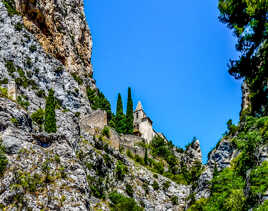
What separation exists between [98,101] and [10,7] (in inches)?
733

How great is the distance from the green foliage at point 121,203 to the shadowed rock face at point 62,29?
24414 millimetres

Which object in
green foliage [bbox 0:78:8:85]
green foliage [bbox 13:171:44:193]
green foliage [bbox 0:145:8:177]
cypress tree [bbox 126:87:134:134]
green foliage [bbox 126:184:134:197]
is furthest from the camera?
cypress tree [bbox 126:87:134:134]

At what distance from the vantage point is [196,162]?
51.6 meters

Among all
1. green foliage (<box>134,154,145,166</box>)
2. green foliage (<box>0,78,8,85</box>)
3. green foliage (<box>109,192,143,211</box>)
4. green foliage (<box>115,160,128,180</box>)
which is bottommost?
green foliage (<box>109,192,143,211</box>)

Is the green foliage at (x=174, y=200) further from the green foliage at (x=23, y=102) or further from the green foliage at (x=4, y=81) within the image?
the green foliage at (x=4, y=81)

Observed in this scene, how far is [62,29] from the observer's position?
51.6 metres

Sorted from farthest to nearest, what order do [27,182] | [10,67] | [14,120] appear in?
[10,67]
[14,120]
[27,182]

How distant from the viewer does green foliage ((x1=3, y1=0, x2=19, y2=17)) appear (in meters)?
42.6

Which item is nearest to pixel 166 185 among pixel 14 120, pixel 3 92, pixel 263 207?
pixel 14 120

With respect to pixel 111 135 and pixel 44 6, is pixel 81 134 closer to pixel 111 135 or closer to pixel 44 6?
pixel 111 135

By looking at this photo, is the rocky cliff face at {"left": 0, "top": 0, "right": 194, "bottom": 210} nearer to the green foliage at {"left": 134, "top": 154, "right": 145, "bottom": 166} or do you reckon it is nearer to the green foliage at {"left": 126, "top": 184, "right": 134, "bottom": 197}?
the green foliage at {"left": 126, "top": 184, "right": 134, "bottom": 197}

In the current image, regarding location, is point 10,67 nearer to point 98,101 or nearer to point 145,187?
point 98,101

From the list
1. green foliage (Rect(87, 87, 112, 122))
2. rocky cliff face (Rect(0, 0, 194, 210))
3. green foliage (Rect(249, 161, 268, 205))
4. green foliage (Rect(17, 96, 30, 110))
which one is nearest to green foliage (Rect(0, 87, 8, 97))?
rocky cliff face (Rect(0, 0, 194, 210))

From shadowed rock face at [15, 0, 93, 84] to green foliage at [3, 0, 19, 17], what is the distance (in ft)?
2.16
